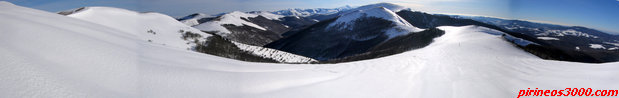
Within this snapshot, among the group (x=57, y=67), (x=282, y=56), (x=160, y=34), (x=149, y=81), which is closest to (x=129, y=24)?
(x=160, y=34)

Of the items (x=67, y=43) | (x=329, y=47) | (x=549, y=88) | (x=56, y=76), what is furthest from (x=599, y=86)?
(x=329, y=47)

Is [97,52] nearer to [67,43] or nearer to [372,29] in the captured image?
[67,43]

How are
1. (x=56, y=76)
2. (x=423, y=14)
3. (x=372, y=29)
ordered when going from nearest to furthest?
(x=56, y=76), (x=372, y=29), (x=423, y=14)

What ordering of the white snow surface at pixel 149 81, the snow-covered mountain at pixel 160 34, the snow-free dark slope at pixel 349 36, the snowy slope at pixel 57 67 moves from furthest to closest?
the snow-free dark slope at pixel 349 36, the snow-covered mountain at pixel 160 34, the white snow surface at pixel 149 81, the snowy slope at pixel 57 67

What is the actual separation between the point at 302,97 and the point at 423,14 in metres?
198

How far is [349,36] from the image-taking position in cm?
9238

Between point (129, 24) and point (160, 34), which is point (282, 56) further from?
point (129, 24)

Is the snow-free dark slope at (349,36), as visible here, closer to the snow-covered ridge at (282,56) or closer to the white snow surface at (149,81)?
the snow-covered ridge at (282,56)

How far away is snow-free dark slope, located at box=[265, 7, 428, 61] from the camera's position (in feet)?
251

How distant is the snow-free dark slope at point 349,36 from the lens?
251ft

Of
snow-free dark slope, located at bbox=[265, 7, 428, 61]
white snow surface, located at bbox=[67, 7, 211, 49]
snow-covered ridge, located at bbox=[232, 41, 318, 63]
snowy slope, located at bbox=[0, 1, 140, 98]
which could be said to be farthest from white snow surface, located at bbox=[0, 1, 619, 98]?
snow-free dark slope, located at bbox=[265, 7, 428, 61]

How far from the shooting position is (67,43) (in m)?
4.17

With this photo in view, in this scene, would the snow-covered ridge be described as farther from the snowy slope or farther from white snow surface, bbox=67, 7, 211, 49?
the snowy slope

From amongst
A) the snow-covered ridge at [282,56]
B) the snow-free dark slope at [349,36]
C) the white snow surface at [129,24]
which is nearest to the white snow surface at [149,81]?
the white snow surface at [129,24]
